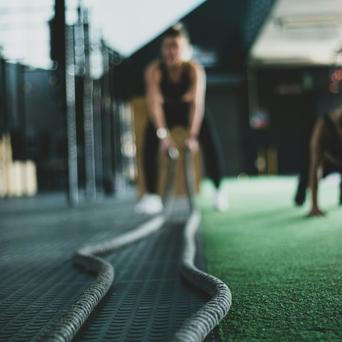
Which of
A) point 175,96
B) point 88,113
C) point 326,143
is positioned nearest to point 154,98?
point 175,96

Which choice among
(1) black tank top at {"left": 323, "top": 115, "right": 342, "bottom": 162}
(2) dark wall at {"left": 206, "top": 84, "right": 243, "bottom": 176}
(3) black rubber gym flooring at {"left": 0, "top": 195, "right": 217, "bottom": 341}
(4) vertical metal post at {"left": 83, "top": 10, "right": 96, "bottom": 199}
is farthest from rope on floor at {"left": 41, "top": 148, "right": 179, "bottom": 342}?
(2) dark wall at {"left": 206, "top": 84, "right": 243, "bottom": 176}

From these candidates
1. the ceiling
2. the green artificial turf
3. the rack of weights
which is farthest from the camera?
the ceiling

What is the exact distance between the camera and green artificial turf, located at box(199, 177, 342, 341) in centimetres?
91

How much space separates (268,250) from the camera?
1.79 m

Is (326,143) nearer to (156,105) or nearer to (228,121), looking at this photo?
(156,105)

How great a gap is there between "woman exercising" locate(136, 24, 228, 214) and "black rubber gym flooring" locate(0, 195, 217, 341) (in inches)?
33.9

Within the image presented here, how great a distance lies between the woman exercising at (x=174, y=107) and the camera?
3.36m

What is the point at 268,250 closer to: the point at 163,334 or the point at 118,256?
the point at 118,256

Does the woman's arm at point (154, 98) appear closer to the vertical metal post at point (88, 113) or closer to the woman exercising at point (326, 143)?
the woman exercising at point (326, 143)

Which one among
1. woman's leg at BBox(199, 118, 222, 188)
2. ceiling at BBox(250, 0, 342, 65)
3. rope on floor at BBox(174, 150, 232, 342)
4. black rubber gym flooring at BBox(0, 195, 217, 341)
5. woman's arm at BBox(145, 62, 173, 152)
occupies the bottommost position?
black rubber gym flooring at BBox(0, 195, 217, 341)

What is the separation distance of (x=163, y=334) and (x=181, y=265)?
54 cm

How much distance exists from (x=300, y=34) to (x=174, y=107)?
6363mm

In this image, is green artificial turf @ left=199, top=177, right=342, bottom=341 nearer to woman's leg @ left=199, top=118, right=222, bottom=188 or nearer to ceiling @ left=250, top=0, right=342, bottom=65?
woman's leg @ left=199, top=118, right=222, bottom=188

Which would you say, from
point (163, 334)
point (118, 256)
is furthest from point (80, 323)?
point (118, 256)
